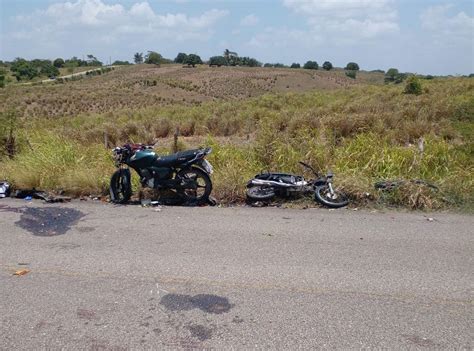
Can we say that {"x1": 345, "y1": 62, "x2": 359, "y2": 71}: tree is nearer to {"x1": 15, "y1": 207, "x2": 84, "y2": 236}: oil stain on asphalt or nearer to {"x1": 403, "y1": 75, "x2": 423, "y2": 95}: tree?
{"x1": 403, "y1": 75, "x2": 423, "y2": 95}: tree

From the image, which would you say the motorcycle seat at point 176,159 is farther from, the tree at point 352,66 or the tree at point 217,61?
the tree at point 352,66

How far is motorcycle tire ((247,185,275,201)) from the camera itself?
7320 mm

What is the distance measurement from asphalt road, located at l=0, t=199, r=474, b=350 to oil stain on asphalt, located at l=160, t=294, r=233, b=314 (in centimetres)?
2

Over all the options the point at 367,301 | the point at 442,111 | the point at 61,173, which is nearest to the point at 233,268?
the point at 367,301

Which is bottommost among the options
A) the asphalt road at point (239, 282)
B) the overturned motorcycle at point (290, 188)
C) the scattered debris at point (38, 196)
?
the scattered debris at point (38, 196)

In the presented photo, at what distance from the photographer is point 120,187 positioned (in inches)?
309

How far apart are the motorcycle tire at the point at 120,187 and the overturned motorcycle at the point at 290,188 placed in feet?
7.31

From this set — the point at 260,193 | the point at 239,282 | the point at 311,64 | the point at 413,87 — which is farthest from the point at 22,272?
the point at 311,64

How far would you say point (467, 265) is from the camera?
4609 millimetres

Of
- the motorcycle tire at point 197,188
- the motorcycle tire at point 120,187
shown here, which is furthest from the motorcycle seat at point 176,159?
the motorcycle tire at point 120,187

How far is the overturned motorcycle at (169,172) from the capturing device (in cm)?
746

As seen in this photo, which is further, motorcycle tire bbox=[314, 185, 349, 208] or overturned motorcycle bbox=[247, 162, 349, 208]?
overturned motorcycle bbox=[247, 162, 349, 208]

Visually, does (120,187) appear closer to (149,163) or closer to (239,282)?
(149,163)

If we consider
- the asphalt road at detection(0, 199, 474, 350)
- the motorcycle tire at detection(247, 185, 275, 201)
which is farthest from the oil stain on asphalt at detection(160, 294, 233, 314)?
the motorcycle tire at detection(247, 185, 275, 201)
